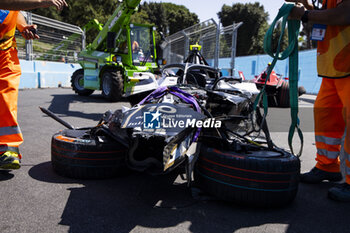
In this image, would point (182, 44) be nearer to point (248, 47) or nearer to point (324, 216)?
point (324, 216)

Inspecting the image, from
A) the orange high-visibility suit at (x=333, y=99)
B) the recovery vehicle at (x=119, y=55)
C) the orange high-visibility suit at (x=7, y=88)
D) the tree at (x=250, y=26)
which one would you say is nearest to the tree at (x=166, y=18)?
the tree at (x=250, y=26)

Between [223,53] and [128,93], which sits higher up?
[223,53]

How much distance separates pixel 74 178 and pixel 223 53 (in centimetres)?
1237

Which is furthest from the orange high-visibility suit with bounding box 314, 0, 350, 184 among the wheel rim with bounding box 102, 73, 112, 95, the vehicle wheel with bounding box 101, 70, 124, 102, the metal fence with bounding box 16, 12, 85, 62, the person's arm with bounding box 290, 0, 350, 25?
the metal fence with bounding box 16, 12, 85, 62

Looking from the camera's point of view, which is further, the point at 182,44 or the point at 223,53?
the point at 182,44

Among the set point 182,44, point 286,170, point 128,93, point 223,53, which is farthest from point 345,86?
point 182,44

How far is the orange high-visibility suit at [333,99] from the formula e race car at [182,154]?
831 millimetres

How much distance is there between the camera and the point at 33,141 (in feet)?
13.8

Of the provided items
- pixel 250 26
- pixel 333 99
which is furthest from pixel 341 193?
pixel 250 26

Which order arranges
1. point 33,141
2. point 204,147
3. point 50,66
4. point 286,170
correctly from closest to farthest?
point 286,170
point 204,147
point 33,141
point 50,66

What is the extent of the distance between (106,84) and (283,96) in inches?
232

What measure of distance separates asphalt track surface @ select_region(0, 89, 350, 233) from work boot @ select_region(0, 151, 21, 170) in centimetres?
A: 10

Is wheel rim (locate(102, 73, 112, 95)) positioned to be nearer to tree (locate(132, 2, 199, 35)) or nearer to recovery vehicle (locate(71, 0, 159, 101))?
recovery vehicle (locate(71, 0, 159, 101))

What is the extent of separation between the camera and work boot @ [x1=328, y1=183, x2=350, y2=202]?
2557 millimetres
